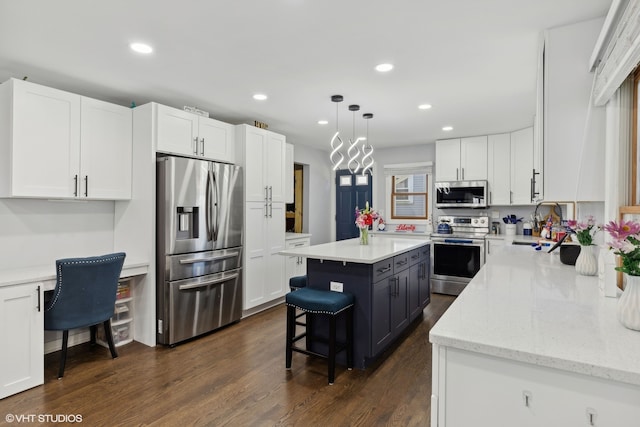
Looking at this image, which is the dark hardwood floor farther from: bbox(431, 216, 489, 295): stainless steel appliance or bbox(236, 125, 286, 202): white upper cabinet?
bbox(431, 216, 489, 295): stainless steel appliance

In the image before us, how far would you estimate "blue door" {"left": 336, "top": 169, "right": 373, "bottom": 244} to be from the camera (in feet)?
22.5

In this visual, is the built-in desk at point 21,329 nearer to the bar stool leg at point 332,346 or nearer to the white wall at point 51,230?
the white wall at point 51,230

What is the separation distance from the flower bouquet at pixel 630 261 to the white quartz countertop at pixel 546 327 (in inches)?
2.0

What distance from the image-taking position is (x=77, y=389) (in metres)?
2.53

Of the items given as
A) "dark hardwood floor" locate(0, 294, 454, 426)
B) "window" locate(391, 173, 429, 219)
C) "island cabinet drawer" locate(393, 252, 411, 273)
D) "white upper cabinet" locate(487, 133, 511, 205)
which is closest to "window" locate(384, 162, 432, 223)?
"window" locate(391, 173, 429, 219)

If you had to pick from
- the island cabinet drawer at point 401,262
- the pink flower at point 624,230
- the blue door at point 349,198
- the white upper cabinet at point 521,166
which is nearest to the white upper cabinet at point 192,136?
the island cabinet drawer at point 401,262

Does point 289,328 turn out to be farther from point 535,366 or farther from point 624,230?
point 624,230

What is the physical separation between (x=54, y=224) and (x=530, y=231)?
5969 mm

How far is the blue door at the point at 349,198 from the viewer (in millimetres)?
6844

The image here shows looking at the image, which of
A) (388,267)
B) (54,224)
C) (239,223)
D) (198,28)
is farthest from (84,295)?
(388,267)

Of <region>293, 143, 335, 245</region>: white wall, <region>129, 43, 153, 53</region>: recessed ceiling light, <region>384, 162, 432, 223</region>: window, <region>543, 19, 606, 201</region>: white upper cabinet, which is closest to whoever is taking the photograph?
<region>543, 19, 606, 201</region>: white upper cabinet

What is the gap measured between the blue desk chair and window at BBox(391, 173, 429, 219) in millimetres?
4749

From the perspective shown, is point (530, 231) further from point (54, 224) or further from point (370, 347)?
point (54, 224)

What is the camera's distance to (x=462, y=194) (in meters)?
5.50
